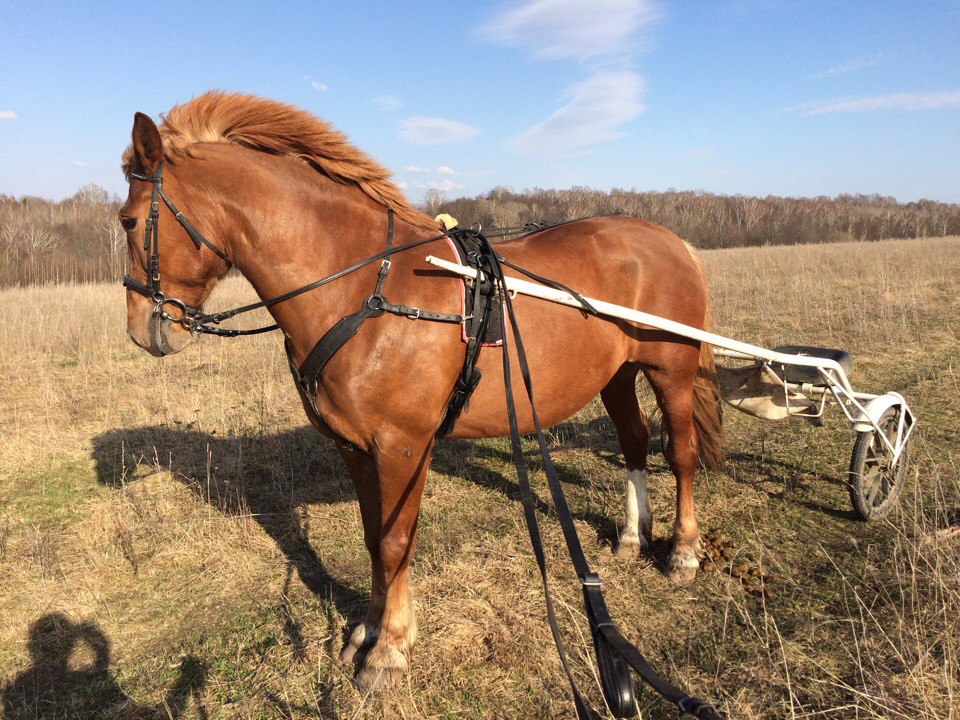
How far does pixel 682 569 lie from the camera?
11.6 ft

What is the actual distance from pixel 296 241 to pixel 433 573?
93.5 inches

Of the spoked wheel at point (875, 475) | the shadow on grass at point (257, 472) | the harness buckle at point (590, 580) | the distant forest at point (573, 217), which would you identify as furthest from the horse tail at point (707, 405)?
the distant forest at point (573, 217)

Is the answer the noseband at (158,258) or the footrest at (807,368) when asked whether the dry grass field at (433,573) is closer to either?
the footrest at (807,368)

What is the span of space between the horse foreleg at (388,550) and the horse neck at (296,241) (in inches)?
28.6

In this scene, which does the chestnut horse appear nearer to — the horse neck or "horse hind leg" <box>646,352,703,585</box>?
the horse neck

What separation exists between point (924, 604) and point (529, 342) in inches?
103

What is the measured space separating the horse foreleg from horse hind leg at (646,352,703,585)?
1.75 metres

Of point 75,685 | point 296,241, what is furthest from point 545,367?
point 75,685

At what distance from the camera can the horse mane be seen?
8.29 feet

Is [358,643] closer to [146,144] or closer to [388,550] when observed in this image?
[388,550]

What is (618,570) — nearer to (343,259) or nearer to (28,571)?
(343,259)

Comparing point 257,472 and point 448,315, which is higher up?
point 448,315

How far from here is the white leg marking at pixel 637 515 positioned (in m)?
3.89

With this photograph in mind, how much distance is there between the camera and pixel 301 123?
2.65 metres
